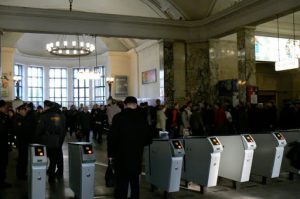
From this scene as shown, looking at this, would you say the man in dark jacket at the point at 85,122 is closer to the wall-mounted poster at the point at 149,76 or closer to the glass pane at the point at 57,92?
the wall-mounted poster at the point at 149,76

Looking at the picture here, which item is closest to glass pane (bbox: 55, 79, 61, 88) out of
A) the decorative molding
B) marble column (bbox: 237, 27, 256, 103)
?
the decorative molding

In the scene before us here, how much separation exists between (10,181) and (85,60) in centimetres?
1994

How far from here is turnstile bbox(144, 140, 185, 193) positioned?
6.29m

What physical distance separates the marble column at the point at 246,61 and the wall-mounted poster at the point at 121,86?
434 inches

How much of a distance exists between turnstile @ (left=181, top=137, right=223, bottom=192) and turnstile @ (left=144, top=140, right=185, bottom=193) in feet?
1.82

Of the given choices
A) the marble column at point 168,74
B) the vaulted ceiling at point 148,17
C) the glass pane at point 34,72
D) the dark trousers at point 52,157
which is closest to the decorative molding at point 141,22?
the vaulted ceiling at point 148,17

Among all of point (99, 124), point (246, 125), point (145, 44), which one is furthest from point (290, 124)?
point (145, 44)

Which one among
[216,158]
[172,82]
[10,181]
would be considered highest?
[172,82]

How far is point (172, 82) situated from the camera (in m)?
16.5

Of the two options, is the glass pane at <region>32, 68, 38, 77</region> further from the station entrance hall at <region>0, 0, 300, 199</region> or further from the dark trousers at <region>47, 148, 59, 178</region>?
the dark trousers at <region>47, 148, 59, 178</region>

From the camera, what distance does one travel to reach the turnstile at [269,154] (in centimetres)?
745

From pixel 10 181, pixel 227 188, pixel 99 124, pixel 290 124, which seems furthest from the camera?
pixel 99 124

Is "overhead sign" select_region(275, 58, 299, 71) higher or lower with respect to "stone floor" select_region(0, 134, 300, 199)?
higher

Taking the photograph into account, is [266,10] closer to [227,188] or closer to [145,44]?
[227,188]
